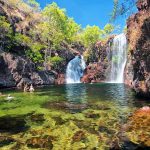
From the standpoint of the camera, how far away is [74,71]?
96.8 meters

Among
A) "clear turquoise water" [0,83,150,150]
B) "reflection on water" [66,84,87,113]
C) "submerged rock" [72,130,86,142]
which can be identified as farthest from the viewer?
"reflection on water" [66,84,87,113]

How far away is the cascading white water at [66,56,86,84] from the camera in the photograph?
95.7m

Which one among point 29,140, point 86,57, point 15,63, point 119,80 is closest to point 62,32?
point 86,57

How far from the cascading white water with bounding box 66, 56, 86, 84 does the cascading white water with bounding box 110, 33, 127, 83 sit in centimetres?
1142

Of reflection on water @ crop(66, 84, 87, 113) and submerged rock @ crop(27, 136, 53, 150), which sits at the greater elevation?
reflection on water @ crop(66, 84, 87, 113)

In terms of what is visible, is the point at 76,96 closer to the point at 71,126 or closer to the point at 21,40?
the point at 71,126

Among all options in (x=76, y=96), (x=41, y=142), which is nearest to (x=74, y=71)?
(x=76, y=96)

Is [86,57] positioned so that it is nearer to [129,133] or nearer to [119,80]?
[119,80]

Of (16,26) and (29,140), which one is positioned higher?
(16,26)

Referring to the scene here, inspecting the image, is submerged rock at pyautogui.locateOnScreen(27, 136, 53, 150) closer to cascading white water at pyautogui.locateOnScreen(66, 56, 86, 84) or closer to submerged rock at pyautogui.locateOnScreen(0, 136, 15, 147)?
submerged rock at pyautogui.locateOnScreen(0, 136, 15, 147)

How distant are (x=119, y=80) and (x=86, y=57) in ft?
62.1

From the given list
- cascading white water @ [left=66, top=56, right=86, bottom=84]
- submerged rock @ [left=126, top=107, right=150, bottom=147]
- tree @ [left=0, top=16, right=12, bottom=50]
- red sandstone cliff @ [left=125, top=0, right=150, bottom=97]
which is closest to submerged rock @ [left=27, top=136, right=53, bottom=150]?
submerged rock @ [left=126, top=107, right=150, bottom=147]

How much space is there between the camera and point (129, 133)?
17.0 meters

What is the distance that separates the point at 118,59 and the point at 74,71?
15754 mm
